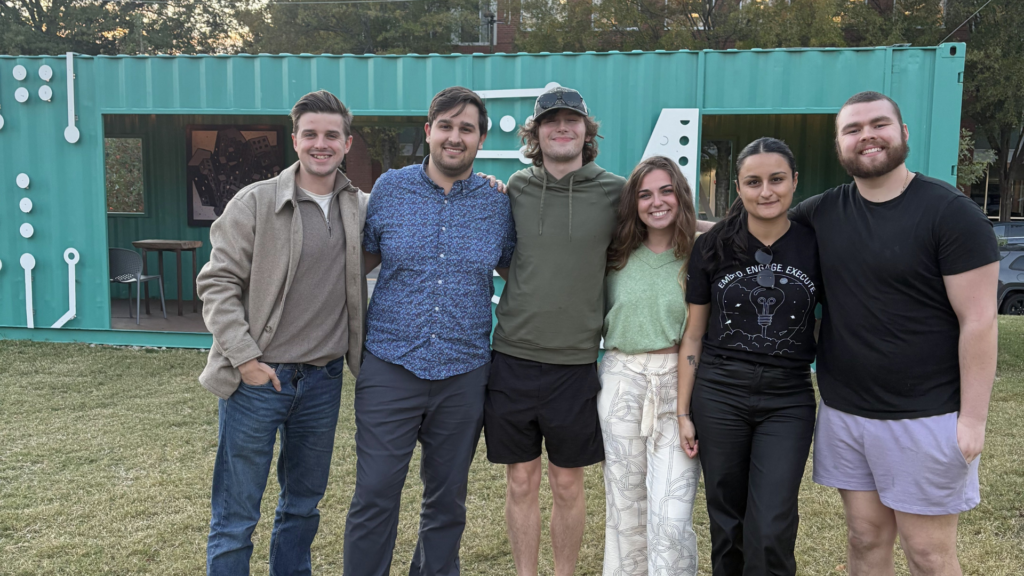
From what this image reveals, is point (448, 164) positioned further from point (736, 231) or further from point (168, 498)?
point (168, 498)

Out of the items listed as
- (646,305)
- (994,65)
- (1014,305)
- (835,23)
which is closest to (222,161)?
(646,305)

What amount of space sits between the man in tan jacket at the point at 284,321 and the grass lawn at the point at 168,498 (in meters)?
0.89

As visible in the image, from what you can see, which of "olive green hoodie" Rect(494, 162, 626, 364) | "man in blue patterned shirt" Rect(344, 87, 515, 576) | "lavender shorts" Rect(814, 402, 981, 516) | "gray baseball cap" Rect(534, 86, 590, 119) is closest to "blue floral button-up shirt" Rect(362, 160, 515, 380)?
"man in blue patterned shirt" Rect(344, 87, 515, 576)

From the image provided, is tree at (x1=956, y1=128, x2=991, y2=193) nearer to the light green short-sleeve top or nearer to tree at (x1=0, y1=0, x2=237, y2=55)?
the light green short-sleeve top

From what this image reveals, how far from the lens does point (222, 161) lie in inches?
420

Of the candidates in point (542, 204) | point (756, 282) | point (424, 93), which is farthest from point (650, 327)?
point (424, 93)

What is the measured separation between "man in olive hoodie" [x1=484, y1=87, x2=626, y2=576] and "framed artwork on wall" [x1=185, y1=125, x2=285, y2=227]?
331 inches

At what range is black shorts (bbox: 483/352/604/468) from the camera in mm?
Answer: 2979

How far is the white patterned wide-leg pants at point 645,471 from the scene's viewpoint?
2775 millimetres

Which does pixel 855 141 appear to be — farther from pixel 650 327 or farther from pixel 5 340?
pixel 5 340

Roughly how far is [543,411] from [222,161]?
29.7 feet

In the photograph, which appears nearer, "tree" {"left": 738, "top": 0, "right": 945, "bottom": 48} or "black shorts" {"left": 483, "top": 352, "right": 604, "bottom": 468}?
"black shorts" {"left": 483, "top": 352, "right": 604, "bottom": 468}

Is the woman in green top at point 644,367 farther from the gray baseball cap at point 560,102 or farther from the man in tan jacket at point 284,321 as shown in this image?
the man in tan jacket at point 284,321

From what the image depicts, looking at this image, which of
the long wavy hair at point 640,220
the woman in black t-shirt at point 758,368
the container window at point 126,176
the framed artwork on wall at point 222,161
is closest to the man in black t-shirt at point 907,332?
the woman in black t-shirt at point 758,368
